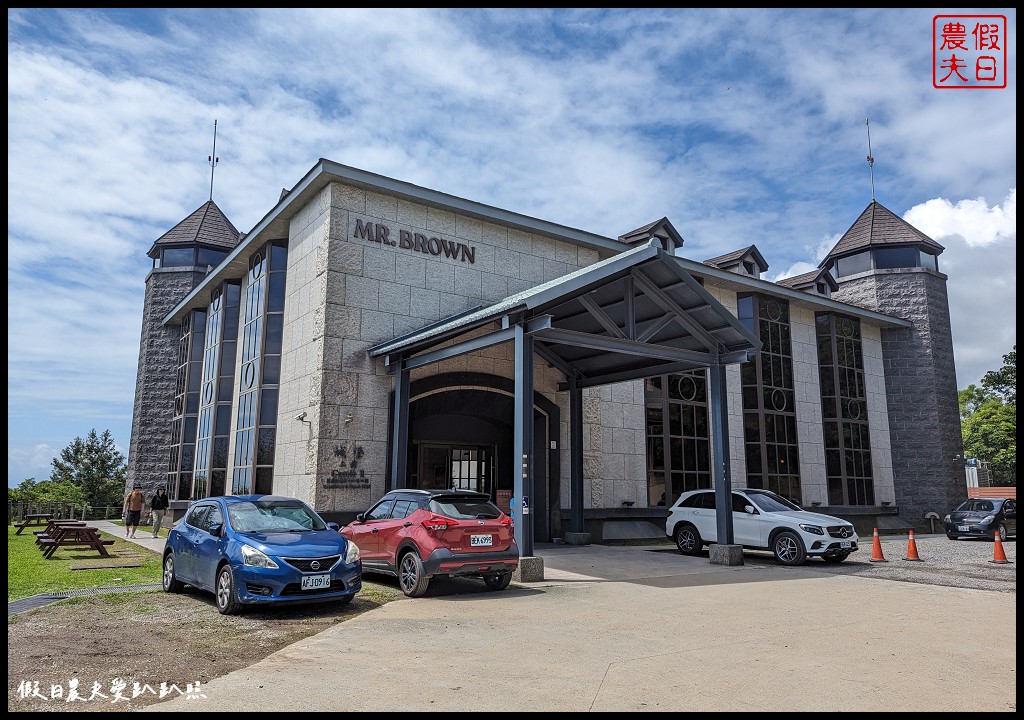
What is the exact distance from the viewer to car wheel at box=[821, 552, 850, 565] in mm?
15531

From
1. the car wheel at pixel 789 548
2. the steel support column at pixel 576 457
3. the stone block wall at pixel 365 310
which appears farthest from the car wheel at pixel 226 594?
the car wheel at pixel 789 548

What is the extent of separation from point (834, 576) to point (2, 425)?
44.4 feet

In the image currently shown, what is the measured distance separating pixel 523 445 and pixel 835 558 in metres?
8.16

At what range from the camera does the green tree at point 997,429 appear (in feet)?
187

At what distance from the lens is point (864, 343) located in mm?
29453

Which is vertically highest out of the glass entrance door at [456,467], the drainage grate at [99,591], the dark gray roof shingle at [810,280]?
the dark gray roof shingle at [810,280]

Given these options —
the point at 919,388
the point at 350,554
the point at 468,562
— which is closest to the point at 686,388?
the point at 919,388

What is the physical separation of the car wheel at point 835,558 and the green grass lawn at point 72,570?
13.4 m

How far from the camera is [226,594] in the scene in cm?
920

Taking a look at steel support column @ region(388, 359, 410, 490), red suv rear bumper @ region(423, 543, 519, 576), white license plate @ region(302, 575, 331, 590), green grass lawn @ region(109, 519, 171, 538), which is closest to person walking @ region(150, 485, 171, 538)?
green grass lawn @ region(109, 519, 171, 538)

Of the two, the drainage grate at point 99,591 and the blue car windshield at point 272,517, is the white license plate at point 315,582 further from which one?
the drainage grate at point 99,591

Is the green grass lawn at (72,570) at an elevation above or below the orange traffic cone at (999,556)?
below

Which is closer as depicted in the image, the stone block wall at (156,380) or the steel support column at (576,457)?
the steel support column at (576,457)

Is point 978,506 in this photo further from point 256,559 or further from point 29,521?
point 29,521
